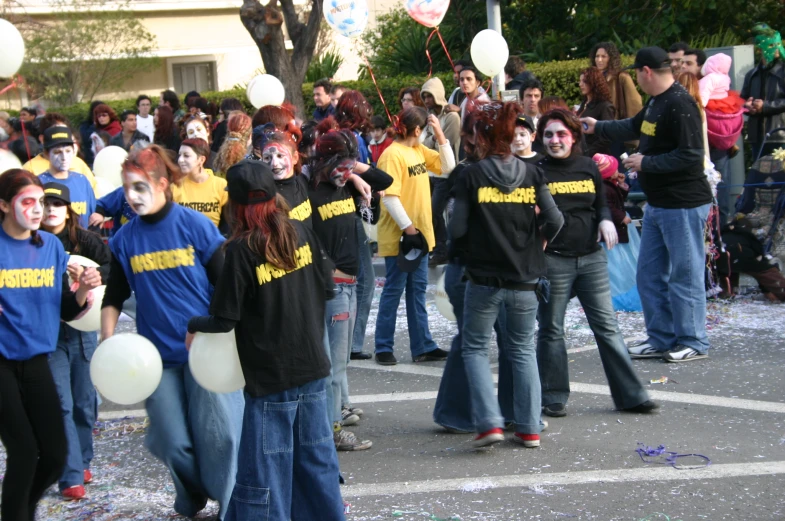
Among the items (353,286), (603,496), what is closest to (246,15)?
(353,286)

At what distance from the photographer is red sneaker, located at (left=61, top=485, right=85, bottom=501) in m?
5.19

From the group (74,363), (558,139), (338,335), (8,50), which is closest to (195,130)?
(8,50)

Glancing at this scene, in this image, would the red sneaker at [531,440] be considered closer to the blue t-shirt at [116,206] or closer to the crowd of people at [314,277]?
the crowd of people at [314,277]

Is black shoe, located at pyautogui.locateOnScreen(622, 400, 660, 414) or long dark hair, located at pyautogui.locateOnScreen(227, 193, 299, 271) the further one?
black shoe, located at pyautogui.locateOnScreen(622, 400, 660, 414)

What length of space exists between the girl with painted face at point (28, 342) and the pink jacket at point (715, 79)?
23.6ft

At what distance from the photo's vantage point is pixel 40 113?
15.8 metres

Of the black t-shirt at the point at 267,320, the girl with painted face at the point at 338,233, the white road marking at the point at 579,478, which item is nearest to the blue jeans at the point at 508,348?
the white road marking at the point at 579,478

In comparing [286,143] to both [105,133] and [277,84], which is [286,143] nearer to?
[277,84]

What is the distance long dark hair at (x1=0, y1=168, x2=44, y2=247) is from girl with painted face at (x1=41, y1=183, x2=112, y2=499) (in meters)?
0.55

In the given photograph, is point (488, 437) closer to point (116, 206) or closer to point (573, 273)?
point (573, 273)

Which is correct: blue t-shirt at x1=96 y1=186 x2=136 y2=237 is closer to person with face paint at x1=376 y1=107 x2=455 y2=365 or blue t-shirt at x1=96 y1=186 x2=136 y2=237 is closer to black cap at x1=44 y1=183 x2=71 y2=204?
black cap at x1=44 y1=183 x2=71 y2=204

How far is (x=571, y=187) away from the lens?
613 centimetres

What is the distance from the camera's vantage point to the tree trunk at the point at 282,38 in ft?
57.1

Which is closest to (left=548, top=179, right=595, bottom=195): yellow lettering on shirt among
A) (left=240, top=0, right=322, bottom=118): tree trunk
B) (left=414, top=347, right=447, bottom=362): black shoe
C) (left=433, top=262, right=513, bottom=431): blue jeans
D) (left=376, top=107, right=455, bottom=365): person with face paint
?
(left=433, top=262, right=513, bottom=431): blue jeans
